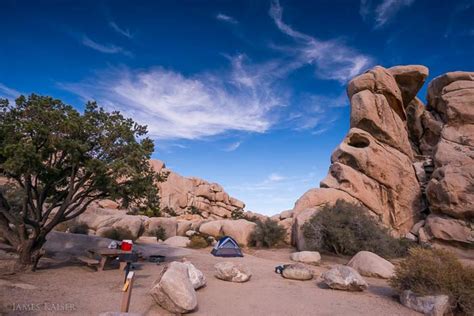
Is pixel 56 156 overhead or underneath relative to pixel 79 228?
overhead

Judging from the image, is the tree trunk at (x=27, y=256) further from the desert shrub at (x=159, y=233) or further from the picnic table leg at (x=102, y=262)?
the desert shrub at (x=159, y=233)

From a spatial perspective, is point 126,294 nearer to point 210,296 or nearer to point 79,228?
point 210,296

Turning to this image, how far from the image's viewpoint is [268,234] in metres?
21.7

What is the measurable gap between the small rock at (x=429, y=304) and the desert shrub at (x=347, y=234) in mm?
8755

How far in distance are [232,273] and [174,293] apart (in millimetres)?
3882

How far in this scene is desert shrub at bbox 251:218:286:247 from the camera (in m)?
21.6

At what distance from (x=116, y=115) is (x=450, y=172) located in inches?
916

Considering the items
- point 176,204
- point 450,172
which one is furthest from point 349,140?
point 176,204

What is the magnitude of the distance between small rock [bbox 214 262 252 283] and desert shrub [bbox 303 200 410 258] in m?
8.16

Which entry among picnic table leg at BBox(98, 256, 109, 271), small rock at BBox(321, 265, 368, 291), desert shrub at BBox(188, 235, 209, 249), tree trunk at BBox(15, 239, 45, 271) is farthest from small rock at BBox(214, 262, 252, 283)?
desert shrub at BBox(188, 235, 209, 249)

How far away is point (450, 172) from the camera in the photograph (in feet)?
67.5

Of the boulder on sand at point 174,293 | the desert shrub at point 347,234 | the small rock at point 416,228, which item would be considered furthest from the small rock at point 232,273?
the small rock at point 416,228

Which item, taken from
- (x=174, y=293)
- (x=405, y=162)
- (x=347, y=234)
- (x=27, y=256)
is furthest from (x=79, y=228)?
(x=405, y=162)

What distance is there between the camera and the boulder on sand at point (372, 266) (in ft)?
37.1
